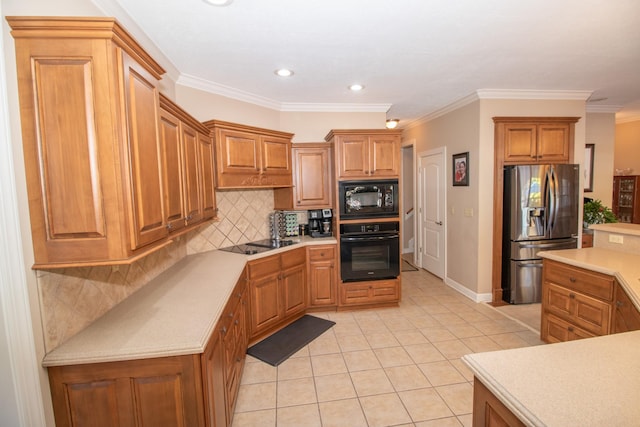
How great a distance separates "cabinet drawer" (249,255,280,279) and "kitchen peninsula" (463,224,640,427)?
204 cm

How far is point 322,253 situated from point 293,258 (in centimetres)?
42

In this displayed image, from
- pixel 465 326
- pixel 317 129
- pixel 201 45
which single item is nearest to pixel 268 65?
pixel 201 45

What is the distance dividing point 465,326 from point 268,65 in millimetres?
3332

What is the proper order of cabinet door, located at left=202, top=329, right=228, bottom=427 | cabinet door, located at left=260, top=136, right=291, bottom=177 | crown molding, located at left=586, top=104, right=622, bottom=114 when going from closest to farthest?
cabinet door, located at left=202, top=329, right=228, bottom=427 < cabinet door, located at left=260, top=136, right=291, bottom=177 < crown molding, located at left=586, top=104, right=622, bottom=114

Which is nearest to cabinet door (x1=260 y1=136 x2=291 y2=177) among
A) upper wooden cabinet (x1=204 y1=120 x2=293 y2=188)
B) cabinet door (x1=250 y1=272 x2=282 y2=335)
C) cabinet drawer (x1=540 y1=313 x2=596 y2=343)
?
upper wooden cabinet (x1=204 y1=120 x2=293 y2=188)

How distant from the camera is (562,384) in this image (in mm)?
1006

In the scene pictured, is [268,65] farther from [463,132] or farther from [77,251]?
[463,132]

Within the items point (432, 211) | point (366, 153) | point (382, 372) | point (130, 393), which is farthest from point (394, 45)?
point (432, 211)

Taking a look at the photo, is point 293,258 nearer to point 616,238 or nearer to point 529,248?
point 529,248

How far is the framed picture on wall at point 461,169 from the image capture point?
397 centimetres

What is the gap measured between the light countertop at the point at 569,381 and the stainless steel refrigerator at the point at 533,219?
2595 millimetres

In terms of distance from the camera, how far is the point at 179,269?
2.49 m

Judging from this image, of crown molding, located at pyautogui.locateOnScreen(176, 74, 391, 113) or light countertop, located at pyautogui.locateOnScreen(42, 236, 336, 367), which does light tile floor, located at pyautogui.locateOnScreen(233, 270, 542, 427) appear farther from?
crown molding, located at pyautogui.locateOnScreen(176, 74, 391, 113)

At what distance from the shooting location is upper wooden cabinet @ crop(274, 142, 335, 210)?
3682mm
